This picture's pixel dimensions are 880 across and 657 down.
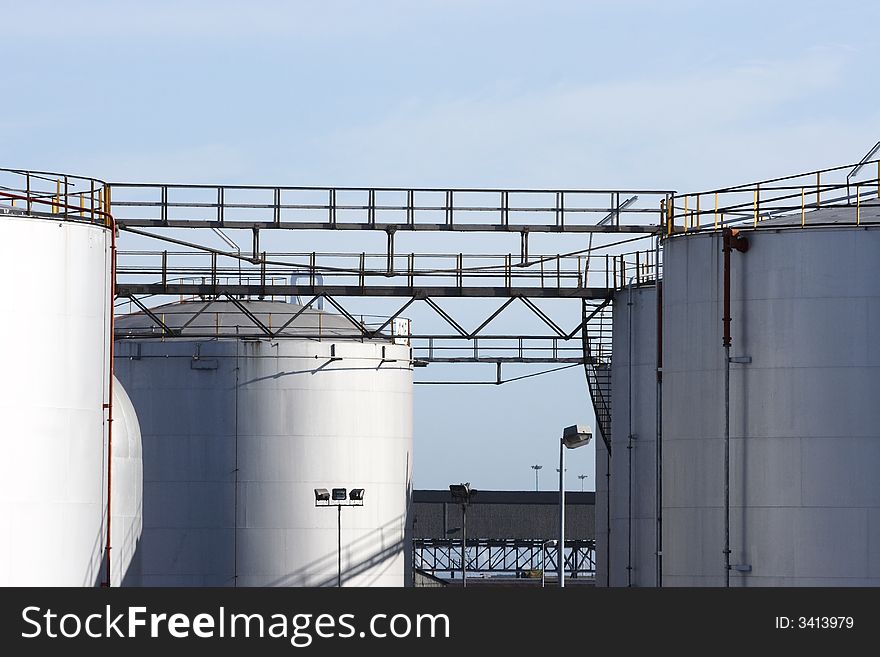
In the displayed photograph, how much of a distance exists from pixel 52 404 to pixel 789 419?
13754mm

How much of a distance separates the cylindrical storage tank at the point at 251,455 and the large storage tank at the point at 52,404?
16.0 meters

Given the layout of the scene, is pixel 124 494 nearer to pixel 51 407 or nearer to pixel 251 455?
pixel 51 407

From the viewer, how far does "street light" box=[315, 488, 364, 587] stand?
46.8 metres

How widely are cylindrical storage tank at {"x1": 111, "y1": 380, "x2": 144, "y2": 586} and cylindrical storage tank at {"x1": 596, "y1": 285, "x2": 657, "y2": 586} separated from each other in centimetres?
1311

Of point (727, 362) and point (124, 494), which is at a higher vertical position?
point (727, 362)

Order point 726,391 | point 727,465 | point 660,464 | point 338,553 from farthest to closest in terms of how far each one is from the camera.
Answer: point 338,553 < point 660,464 < point 726,391 < point 727,465

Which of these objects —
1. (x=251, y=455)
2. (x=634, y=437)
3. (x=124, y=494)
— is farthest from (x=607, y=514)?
(x=124, y=494)

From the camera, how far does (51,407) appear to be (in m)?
29.2

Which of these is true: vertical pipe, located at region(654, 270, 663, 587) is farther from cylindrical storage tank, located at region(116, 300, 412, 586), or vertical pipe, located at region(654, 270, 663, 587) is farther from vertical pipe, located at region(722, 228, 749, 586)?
cylindrical storage tank, located at region(116, 300, 412, 586)

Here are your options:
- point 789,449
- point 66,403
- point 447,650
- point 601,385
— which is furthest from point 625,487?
point 447,650

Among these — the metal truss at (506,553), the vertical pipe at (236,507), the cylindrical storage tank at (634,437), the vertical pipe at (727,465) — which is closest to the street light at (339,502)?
the vertical pipe at (236,507)

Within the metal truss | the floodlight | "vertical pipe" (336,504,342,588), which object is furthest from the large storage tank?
the metal truss

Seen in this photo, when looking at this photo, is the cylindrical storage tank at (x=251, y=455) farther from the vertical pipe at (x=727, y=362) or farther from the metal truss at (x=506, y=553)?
the metal truss at (x=506, y=553)

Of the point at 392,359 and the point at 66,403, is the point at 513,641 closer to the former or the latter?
the point at 66,403
